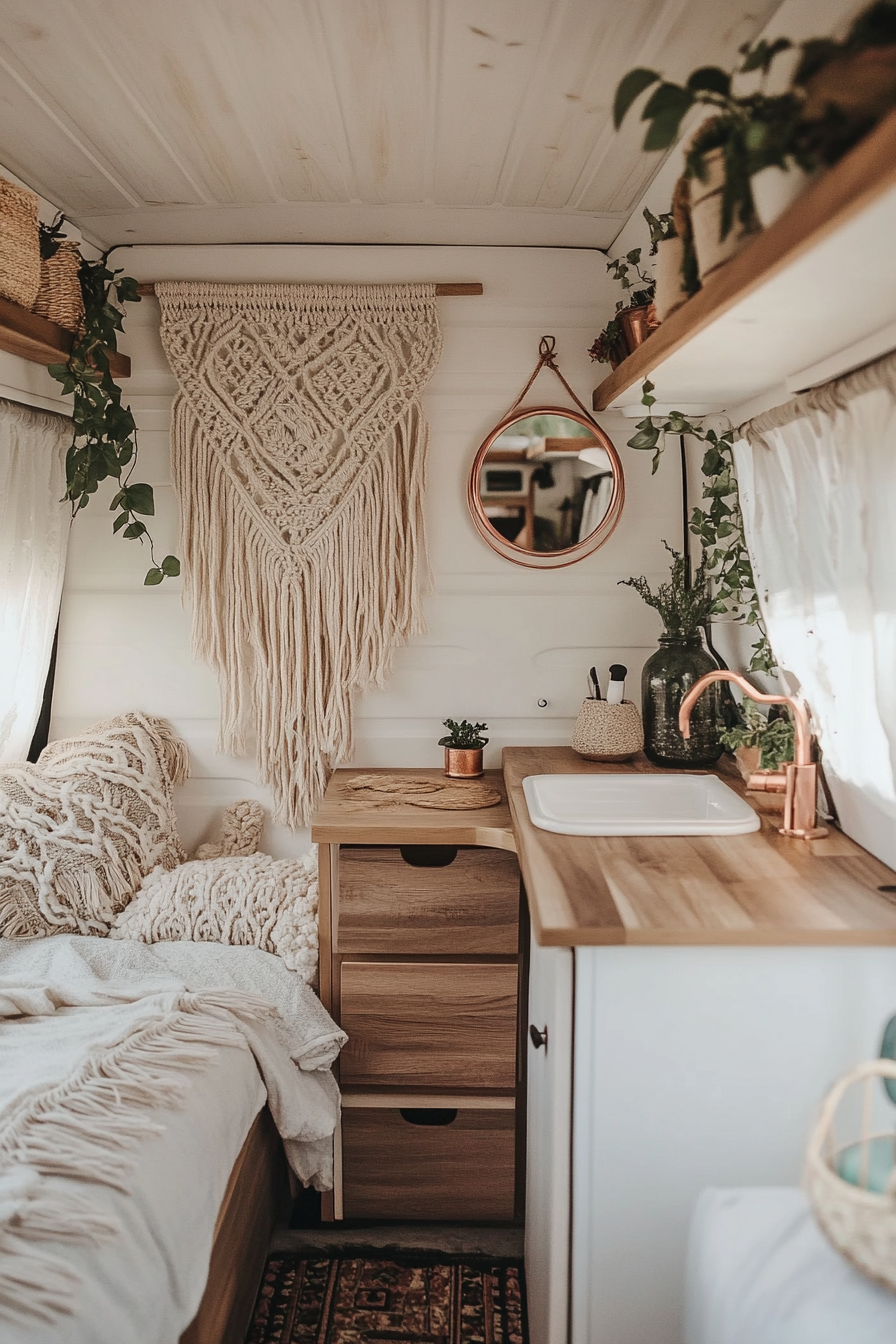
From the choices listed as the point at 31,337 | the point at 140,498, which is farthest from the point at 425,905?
the point at 31,337

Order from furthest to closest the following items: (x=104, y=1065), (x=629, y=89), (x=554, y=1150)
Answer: (x=104, y=1065) → (x=554, y=1150) → (x=629, y=89)

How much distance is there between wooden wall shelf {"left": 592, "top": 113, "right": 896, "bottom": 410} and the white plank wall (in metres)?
0.53

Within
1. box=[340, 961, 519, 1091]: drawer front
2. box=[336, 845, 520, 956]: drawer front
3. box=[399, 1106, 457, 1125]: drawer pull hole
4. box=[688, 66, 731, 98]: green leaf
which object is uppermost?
box=[688, 66, 731, 98]: green leaf

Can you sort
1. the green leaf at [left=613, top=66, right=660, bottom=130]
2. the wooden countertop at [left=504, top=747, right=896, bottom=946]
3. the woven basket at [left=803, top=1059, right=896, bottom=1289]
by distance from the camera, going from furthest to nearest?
the wooden countertop at [left=504, top=747, right=896, bottom=946]
the green leaf at [left=613, top=66, right=660, bottom=130]
the woven basket at [left=803, top=1059, right=896, bottom=1289]

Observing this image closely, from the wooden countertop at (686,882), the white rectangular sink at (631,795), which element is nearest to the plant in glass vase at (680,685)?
the white rectangular sink at (631,795)

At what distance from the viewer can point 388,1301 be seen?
176 cm

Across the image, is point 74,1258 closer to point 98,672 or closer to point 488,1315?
point 488,1315

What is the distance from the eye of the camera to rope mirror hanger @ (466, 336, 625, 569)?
7.52ft

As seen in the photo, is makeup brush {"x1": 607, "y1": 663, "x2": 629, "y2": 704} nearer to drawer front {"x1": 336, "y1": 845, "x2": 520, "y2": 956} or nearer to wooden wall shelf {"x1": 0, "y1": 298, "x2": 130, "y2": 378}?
drawer front {"x1": 336, "y1": 845, "x2": 520, "y2": 956}

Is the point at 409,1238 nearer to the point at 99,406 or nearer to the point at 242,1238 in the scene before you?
the point at 242,1238

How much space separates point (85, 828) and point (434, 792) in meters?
0.75

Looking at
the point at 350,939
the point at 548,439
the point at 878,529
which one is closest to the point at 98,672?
the point at 350,939

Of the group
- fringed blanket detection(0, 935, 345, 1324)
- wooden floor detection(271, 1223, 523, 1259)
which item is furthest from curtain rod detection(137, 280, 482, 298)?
Answer: wooden floor detection(271, 1223, 523, 1259)

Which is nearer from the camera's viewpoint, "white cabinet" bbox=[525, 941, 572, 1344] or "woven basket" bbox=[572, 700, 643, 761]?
"white cabinet" bbox=[525, 941, 572, 1344]
